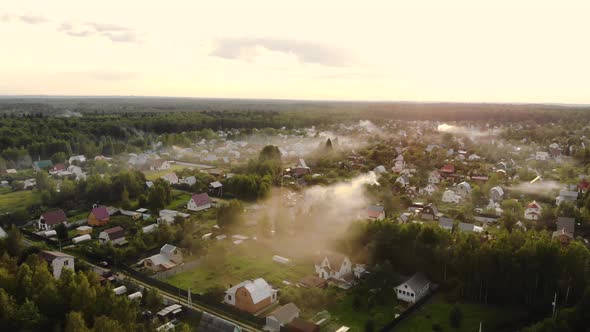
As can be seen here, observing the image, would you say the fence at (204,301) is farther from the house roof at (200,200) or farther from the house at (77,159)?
the house at (77,159)

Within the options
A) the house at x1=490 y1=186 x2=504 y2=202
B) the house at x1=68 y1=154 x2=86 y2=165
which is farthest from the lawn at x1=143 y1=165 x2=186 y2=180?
the house at x1=490 y1=186 x2=504 y2=202

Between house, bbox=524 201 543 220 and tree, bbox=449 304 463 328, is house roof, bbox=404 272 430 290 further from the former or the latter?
house, bbox=524 201 543 220

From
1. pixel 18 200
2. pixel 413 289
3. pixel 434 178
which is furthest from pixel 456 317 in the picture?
pixel 18 200

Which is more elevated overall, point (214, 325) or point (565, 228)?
point (565, 228)

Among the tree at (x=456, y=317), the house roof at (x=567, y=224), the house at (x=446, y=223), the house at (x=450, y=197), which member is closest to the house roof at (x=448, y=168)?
the house at (x=450, y=197)

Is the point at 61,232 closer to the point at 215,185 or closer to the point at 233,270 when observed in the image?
the point at 233,270

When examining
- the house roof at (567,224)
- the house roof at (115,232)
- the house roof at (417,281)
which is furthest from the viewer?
the house roof at (567,224)
